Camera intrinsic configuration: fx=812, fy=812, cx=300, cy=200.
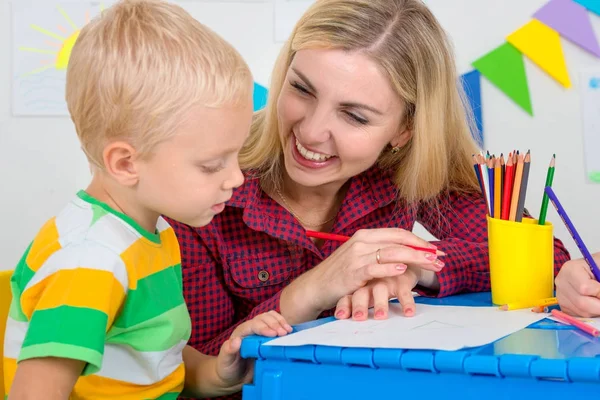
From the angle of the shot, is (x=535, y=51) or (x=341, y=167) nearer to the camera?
(x=341, y=167)

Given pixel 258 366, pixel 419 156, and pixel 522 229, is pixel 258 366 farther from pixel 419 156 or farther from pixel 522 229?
pixel 419 156

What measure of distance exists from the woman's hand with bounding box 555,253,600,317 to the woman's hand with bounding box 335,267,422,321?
0.17 meters

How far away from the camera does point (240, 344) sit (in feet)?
2.84

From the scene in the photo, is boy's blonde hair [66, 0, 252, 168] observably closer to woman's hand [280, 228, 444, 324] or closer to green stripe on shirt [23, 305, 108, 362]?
green stripe on shirt [23, 305, 108, 362]

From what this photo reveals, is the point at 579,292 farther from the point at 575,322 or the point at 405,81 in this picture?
the point at 405,81

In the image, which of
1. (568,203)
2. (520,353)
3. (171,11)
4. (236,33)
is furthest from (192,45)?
(568,203)

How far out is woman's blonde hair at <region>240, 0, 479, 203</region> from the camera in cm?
126

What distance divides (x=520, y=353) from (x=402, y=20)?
29.2 inches

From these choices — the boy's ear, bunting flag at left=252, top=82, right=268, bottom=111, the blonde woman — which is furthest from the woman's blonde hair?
bunting flag at left=252, top=82, right=268, bottom=111

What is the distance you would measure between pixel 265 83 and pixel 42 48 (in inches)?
27.6

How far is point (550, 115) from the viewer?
2.50 m

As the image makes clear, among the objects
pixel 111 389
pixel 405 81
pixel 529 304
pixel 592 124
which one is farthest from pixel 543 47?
pixel 111 389

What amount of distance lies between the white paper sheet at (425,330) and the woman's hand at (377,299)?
12 mm

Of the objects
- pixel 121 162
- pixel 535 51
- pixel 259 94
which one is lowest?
pixel 121 162
